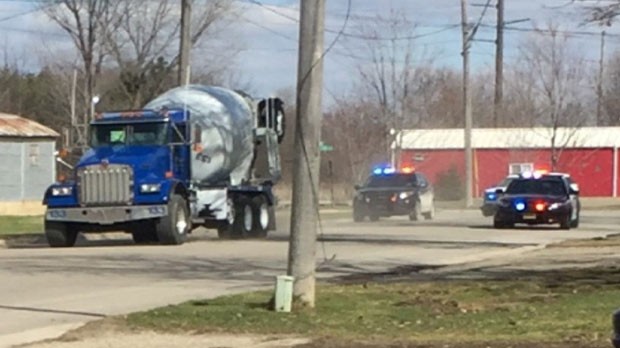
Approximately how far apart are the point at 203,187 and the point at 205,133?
129cm

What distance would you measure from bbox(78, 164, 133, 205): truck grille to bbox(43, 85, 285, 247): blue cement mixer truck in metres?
0.02

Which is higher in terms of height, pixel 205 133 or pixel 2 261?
pixel 205 133

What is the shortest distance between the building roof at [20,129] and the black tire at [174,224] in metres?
22.9

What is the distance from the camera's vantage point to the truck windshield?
103ft

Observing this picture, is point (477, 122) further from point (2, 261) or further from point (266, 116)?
point (2, 261)

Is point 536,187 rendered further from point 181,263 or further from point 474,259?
point 181,263

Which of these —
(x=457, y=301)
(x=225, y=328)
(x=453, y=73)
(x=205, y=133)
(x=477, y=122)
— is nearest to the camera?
(x=225, y=328)

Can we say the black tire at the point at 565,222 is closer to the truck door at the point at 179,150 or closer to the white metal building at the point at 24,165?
the truck door at the point at 179,150

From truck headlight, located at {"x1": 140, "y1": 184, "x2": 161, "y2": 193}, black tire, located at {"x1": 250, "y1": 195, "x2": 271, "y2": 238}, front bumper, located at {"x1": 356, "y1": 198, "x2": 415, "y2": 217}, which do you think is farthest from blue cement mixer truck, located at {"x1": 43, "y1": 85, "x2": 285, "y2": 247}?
front bumper, located at {"x1": 356, "y1": 198, "x2": 415, "y2": 217}

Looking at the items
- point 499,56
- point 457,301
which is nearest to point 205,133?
point 457,301

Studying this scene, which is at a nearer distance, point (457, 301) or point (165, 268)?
point (457, 301)

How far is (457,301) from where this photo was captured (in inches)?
653

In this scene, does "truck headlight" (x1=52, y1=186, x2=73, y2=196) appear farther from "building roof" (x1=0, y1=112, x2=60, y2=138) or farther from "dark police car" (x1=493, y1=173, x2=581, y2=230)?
"building roof" (x1=0, y1=112, x2=60, y2=138)

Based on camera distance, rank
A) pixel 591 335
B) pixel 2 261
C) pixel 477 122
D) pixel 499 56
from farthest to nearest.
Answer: pixel 477 122, pixel 499 56, pixel 2 261, pixel 591 335
